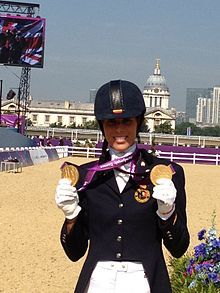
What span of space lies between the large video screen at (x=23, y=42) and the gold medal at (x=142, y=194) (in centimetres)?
3875

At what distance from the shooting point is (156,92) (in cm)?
14775

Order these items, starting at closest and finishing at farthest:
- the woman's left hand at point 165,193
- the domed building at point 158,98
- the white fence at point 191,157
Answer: the woman's left hand at point 165,193 → the white fence at point 191,157 → the domed building at point 158,98

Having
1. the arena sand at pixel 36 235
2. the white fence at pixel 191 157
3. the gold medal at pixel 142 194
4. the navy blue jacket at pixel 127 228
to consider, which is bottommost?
the arena sand at pixel 36 235

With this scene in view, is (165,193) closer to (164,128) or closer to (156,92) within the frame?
(164,128)

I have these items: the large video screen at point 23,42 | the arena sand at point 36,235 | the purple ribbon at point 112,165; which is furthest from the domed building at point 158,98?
the purple ribbon at point 112,165

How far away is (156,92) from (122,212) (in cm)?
14594

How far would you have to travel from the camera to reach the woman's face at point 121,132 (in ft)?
9.00

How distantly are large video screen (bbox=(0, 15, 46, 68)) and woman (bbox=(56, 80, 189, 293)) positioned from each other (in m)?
38.7

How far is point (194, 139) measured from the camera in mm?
90938

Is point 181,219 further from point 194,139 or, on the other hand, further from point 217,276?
point 194,139

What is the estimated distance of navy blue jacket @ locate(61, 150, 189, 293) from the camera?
8.75 ft

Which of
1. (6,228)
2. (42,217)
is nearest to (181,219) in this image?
(6,228)

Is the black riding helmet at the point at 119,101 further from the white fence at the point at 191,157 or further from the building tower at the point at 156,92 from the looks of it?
the building tower at the point at 156,92

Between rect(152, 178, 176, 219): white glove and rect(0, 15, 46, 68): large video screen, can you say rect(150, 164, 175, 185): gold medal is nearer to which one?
rect(152, 178, 176, 219): white glove
